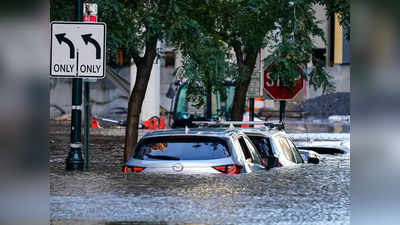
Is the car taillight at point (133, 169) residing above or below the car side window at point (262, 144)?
below

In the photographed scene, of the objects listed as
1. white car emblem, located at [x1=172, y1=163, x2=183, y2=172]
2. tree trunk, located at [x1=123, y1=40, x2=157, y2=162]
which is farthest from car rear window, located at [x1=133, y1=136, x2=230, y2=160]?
tree trunk, located at [x1=123, y1=40, x2=157, y2=162]

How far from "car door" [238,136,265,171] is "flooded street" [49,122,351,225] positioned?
0.29 meters

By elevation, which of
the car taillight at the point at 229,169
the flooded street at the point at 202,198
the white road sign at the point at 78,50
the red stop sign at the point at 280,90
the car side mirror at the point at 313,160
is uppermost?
the white road sign at the point at 78,50

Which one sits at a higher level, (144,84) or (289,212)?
(144,84)

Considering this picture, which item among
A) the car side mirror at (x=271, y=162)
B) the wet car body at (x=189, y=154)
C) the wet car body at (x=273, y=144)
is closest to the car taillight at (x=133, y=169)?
the wet car body at (x=189, y=154)

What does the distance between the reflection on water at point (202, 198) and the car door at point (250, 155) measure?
314 mm

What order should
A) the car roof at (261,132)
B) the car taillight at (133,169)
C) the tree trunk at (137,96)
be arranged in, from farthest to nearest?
the tree trunk at (137,96) < the car roof at (261,132) < the car taillight at (133,169)

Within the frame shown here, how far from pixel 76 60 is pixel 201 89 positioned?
27.3 feet

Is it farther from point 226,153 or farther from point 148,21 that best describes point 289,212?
point 148,21

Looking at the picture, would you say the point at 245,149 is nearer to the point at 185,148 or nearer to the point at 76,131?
the point at 185,148

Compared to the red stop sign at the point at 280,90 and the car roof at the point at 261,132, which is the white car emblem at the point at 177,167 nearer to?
the car roof at the point at 261,132

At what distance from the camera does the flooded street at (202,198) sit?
28.5 feet

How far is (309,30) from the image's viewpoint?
1814 centimetres
